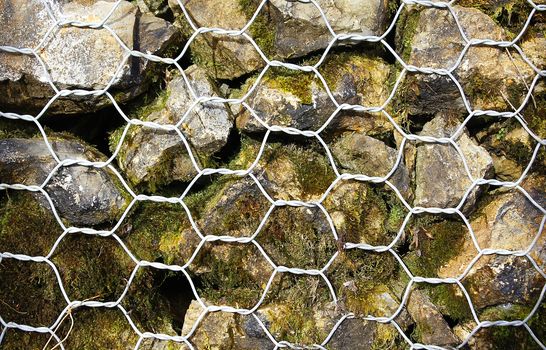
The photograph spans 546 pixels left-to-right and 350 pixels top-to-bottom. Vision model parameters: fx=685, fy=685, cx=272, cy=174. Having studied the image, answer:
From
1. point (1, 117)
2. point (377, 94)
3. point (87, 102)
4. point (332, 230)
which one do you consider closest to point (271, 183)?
point (332, 230)

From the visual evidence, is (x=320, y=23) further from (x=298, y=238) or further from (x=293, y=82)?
(x=298, y=238)

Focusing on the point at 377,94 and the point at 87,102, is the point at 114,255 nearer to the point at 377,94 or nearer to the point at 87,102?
the point at 87,102

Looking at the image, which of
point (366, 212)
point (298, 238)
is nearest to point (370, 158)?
point (366, 212)

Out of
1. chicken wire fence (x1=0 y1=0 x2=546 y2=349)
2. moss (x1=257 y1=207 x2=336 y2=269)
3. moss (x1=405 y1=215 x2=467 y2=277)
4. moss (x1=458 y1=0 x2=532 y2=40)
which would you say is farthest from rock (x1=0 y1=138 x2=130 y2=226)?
moss (x1=458 y1=0 x2=532 y2=40)

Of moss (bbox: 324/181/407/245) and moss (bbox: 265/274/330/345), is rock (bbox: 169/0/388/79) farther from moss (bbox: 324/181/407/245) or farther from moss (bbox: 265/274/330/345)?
moss (bbox: 265/274/330/345)

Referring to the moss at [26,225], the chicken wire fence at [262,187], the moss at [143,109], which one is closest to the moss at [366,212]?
the chicken wire fence at [262,187]

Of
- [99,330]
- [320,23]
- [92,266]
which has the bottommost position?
[99,330]

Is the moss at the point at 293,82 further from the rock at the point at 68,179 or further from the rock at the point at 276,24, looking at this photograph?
the rock at the point at 68,179
